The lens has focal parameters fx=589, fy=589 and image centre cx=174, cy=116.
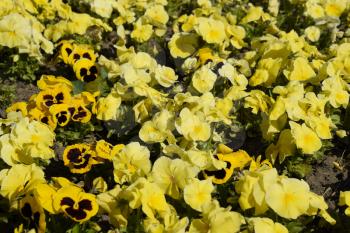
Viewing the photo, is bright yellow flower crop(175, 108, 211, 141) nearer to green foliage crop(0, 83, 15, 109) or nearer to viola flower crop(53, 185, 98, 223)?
viola flower crop(53, 185, 98, 223)

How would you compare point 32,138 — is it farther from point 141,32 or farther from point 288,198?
point 141,32

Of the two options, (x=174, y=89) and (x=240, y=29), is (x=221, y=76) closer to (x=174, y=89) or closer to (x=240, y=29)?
(x=174, y=89)

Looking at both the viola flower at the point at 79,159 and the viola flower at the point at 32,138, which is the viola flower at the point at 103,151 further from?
the viola flower at the point at 32,138

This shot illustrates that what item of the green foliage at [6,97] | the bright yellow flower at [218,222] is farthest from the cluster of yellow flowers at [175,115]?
the green foliage at [6,97]

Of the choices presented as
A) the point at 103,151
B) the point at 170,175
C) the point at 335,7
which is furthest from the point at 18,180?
the point at 335,7

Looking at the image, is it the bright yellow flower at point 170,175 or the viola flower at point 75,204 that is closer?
the viola flower at point 75,204

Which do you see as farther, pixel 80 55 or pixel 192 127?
pixel 80 55
